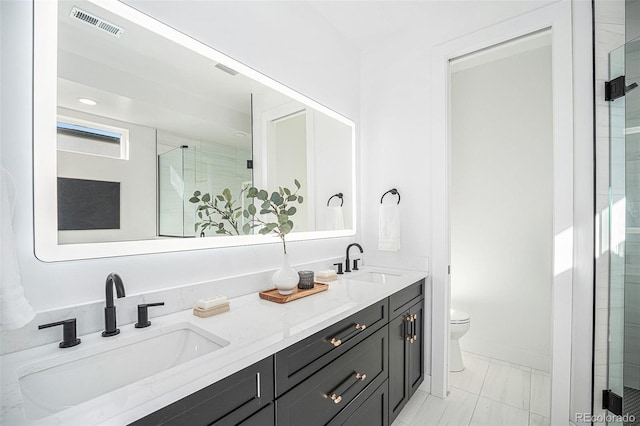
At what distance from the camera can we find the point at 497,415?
1.94m

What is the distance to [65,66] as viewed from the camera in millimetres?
1055

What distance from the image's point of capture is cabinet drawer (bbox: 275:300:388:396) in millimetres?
1027

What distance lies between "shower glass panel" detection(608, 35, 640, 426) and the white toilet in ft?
3.02

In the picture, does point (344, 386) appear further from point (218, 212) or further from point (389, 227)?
point (389, 227)

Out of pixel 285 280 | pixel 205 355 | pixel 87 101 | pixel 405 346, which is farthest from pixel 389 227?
pixel 87 101

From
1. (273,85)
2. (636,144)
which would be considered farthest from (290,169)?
(636,144)

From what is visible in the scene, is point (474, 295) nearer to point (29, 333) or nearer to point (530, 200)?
point (530, 200)

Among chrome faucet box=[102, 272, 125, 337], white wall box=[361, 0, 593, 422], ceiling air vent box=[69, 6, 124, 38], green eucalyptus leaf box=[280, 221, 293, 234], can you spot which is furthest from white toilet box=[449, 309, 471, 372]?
ceiling air vent box=[69, 6, 124, 38]

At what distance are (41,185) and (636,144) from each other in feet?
8.37

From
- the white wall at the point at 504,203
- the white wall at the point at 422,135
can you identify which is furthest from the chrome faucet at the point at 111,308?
the white wall at the point at 504,203

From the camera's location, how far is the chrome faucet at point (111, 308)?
1.02 meters
